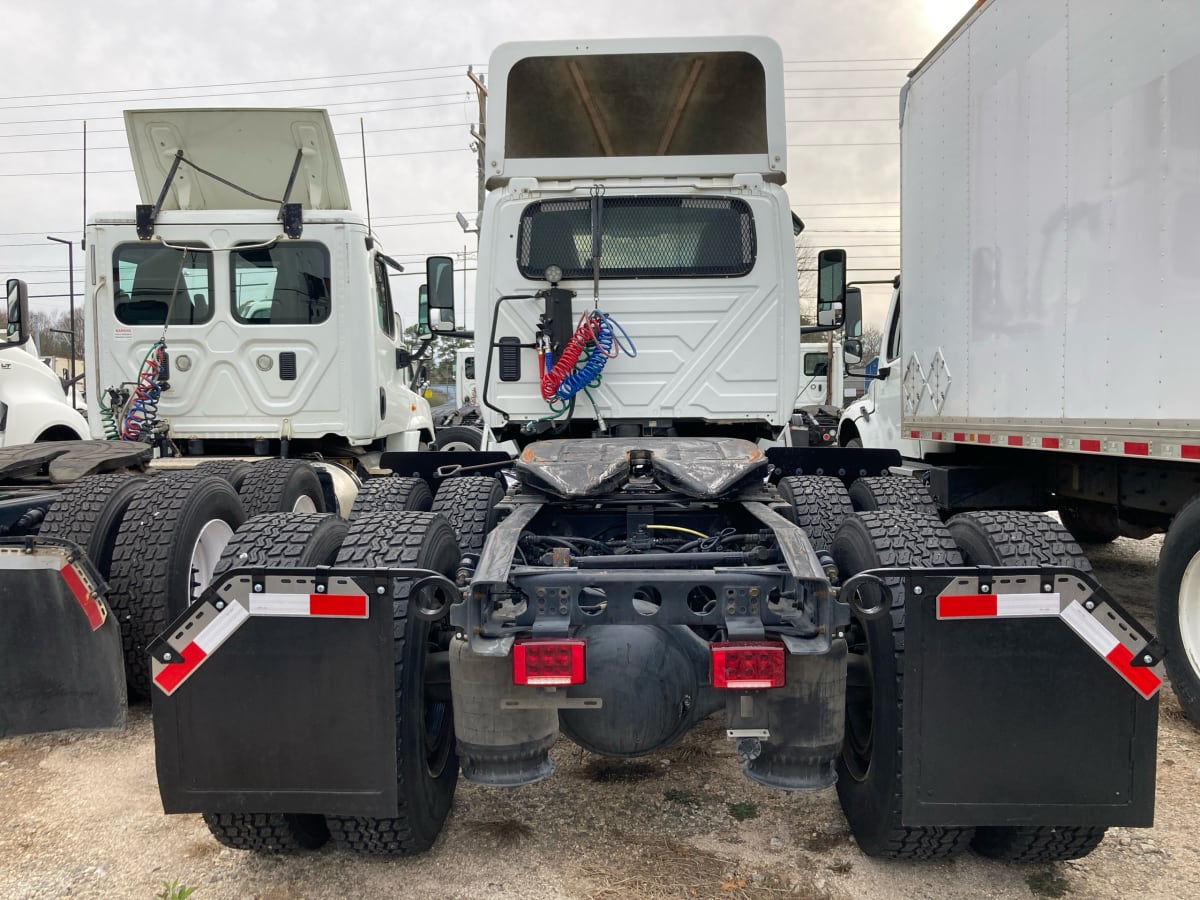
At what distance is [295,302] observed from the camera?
644cm

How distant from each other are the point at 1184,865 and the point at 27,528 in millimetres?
4932

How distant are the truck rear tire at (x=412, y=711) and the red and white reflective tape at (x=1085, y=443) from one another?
3.21m

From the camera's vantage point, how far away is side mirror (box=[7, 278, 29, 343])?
5938 mm

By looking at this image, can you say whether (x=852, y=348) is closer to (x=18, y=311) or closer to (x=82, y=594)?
(x=82, y=594)

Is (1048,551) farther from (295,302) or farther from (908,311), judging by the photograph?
(295,302)

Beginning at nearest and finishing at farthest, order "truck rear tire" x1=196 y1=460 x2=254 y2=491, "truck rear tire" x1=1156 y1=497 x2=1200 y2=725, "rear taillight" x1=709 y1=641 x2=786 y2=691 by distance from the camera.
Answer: "rear taillight" x1=709 y1=641 x2=786 y2=691 < "truck rear tire" x1=1156 y1=497 x2=1200 y2=725 < "truck rear tire" x1=196 y1=460 x2=254 y2=491

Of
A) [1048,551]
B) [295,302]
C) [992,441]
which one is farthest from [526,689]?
[295,302]

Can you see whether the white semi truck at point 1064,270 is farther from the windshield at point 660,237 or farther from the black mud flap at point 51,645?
the black mud flap at point 51,645

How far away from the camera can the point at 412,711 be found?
251 centimetres

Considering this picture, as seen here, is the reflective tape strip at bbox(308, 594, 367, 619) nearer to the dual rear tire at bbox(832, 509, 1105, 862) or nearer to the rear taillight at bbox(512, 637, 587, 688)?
the rear taillight at bbox(512, 637, 587, 688)

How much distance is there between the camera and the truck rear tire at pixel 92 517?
12.5ft

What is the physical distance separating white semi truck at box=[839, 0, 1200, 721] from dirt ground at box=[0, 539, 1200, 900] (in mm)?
1692

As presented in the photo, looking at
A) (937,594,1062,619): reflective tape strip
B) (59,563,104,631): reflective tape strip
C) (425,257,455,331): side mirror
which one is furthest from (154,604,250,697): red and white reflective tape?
→ (425,257,455,331): side mirror

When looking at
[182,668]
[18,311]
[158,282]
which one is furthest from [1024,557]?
[18,311]
